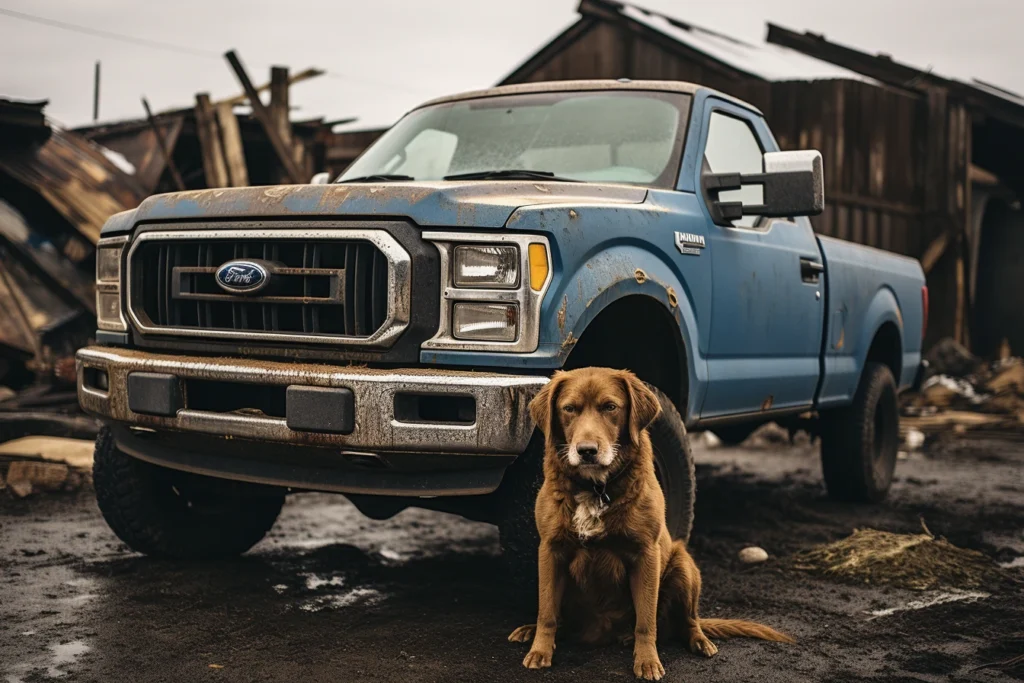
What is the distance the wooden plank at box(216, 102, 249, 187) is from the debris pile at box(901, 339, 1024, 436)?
24.9 ft

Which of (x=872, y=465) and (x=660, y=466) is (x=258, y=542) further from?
(x=872, y=465)

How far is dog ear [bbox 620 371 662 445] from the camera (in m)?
3.28

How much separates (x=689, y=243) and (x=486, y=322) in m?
1.25

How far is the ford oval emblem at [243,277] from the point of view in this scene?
3571mm

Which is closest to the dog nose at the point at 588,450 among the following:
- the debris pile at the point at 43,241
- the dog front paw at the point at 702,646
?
the dog front paw at the point at 702,646

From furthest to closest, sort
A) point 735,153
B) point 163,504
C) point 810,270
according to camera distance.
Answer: point 810,270 < point 735,153 < point 163,504

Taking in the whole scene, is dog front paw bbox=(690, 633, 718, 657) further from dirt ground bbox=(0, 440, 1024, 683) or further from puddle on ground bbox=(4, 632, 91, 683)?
puddle on ground bbox=(4, 632, 91, 683)

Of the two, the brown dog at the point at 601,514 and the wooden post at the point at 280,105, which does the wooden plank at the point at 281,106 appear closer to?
the wooden post at the point at 280,105

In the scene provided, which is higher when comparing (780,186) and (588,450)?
(780,186)

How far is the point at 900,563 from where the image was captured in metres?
4.71

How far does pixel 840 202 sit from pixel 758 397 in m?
8.34

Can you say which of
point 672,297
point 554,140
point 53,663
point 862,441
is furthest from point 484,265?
point 862,441

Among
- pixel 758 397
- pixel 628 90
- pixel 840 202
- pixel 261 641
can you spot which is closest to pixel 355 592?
pixel 261 641

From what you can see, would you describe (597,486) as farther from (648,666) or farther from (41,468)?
(41,468)
